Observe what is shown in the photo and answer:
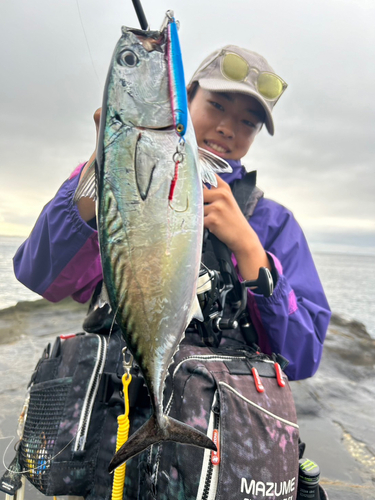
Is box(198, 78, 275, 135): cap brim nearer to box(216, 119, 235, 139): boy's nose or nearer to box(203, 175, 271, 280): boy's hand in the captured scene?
box(216, 119, 235, 139): boy's nose

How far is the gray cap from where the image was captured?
2.09 meters

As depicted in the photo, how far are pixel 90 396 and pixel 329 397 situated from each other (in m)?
4.37

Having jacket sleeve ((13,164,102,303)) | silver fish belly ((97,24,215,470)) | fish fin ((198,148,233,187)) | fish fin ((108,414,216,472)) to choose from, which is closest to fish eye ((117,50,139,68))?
silver fish belly ((97,24,215,470))

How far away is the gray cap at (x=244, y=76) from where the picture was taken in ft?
6.86

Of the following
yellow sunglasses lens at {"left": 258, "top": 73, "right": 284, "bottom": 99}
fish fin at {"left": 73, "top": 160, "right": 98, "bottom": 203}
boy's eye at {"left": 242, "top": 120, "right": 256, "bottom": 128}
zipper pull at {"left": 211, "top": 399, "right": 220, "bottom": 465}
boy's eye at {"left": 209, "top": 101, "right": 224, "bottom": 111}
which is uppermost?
yellow sunglasses lens at {"left": 258, "top": 73, "right": 284, "bottom": 99}

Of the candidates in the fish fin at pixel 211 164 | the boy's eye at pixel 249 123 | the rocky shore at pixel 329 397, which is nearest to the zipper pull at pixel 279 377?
the fish fin at pixel 211 164

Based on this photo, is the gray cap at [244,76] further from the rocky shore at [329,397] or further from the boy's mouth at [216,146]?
the rocky shore at [329,397]

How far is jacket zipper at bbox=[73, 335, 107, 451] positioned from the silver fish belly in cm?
64

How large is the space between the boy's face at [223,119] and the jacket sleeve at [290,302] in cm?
46

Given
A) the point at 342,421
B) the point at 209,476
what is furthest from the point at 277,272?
the point at 342,421

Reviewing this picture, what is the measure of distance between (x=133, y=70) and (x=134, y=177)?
33cm

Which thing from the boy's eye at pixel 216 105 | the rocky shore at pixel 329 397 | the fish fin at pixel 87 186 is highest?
the boy's eye at pixel 216 105

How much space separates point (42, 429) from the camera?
5.34 feet

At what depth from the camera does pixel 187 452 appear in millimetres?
1340
